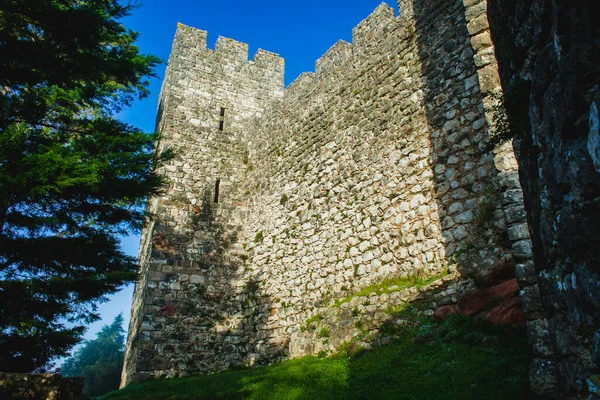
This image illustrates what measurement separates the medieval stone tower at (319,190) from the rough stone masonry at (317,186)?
0.03m

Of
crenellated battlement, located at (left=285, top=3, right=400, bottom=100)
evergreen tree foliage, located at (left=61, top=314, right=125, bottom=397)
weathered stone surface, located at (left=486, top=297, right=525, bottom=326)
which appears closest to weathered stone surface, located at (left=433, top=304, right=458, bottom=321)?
weathered stone surface, located at (left=486, top=297, right=525, bottom=326)

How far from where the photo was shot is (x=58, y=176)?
227 inches

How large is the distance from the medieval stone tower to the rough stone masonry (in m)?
0.03

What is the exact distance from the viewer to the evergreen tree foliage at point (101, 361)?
2350 cm

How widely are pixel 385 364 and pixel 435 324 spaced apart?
3.20 ft

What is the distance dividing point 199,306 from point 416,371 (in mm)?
7395

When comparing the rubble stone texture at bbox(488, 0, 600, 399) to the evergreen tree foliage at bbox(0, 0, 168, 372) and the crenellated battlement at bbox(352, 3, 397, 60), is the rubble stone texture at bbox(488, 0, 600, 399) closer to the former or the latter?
the evergreen tree foliage at bbox(0, 0, 168, 372)

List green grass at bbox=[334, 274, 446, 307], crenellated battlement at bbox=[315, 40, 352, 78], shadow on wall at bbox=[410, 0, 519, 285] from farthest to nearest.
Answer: crenellated battlement at bbox=[315, 40, 352, 78] < green grass at bbox=[334, 274, 446, 307] < shadow on wall at bbox=[410, 0, 519, 285]

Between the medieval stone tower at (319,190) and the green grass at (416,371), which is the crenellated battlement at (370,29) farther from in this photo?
the green grass at (416,371)

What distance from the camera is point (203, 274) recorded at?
11.5 meters

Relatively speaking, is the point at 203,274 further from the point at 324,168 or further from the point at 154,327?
the point at 324,168

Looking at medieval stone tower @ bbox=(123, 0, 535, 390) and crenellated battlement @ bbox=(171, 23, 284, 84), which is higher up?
crenellated battlement @ bbox=(171, 23, 284, 84)

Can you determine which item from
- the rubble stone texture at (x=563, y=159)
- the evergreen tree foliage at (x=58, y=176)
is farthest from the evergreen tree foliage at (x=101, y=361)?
the rubble stone texture at (x=563, y=159)

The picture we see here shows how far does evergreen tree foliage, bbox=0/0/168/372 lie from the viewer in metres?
5.79
